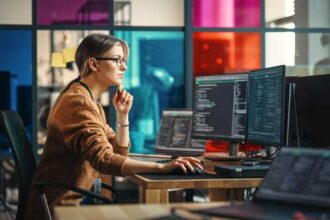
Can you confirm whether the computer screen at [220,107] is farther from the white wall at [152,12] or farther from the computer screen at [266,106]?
the white wall at [152,12]

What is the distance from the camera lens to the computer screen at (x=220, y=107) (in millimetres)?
4141

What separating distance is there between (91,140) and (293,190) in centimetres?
139

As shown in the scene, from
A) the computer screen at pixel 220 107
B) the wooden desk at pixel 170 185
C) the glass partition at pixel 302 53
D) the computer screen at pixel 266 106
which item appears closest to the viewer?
the wooden desk at pixel 170 185

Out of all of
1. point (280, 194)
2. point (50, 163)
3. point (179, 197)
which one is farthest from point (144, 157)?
point (280, 194)

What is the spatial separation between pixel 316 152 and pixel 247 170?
4.47ft

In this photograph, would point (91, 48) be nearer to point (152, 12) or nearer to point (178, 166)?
point (178, 166)

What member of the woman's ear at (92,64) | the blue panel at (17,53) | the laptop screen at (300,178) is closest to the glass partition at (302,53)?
the blue panel at (17,53)

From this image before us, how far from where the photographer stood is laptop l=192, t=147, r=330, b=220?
1.89m

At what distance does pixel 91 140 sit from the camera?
319cm

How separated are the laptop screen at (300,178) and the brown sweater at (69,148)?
1.32 meters

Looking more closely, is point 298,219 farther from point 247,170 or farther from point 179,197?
point 179,197

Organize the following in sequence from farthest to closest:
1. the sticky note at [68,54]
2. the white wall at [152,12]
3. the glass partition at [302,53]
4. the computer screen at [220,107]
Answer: the glass partition at [302,53] < the white wall at [152,12] < the sticky note at [68,54] < the computer screen at [220,107]

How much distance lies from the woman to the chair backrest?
6cm

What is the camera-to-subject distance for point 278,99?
356 centimetres
